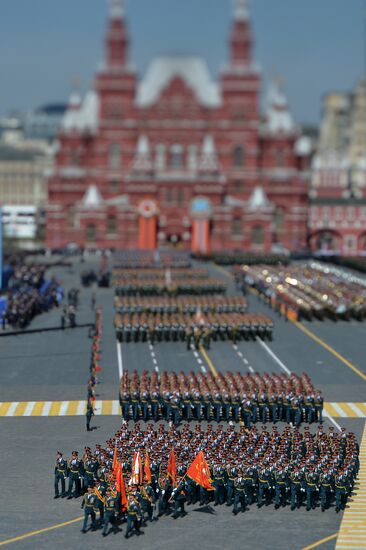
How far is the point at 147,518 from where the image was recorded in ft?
103

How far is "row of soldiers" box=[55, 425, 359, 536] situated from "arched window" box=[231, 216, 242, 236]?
10494cm

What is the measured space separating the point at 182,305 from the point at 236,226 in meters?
69.0

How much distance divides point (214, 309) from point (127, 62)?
7714 cm

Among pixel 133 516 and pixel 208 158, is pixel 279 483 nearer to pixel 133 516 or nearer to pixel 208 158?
pixel 133 516

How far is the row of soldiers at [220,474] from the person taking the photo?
3173 centimetres

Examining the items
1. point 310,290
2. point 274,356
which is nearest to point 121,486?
point 274,356

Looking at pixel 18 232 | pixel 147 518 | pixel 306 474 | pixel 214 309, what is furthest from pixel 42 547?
pixel 18 232

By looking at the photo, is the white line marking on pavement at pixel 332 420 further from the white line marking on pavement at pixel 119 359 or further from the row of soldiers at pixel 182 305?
the row of soldiers at pixel 182 305

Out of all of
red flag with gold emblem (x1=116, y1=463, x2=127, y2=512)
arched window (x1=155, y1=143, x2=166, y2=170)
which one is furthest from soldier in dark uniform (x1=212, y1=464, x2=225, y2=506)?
arched window (x1=155, y1=143, x2=166, y2=170)

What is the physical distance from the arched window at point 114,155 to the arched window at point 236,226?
51.4 ft

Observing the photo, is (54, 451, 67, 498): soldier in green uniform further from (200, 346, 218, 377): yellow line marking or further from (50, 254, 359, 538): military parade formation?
(200, 346, 218, 377): yellow line marking

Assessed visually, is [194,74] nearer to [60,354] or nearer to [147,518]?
[60,354]

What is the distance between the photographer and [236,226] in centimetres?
13900

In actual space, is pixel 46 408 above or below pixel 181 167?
below
